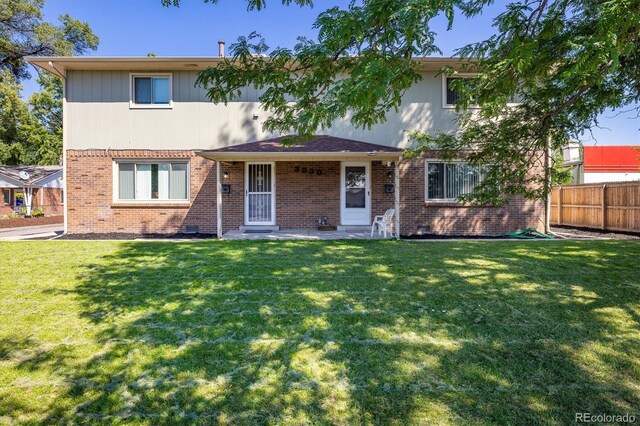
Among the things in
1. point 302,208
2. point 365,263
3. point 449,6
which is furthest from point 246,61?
point 302,208

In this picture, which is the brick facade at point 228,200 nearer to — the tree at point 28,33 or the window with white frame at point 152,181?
the window with white frame at point 152,181

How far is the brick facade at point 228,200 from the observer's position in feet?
38.6

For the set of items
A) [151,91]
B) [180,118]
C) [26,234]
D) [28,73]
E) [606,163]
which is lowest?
[26,234]

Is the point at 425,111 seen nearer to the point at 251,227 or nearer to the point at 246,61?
the point at 251,227

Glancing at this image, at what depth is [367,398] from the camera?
2.62 meters

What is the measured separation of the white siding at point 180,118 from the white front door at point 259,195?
1.03m

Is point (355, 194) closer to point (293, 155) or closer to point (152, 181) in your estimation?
point (293, 155)

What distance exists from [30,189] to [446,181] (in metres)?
24.6

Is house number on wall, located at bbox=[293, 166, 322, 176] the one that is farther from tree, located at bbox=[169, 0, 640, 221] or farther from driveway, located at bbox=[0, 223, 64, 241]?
driveway, located at bbox=[0, 223, 64, 241]

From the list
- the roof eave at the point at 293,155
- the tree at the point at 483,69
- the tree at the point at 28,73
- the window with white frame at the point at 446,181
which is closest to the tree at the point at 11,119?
the tree at the point at 28,73

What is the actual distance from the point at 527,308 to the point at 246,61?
4.35 m

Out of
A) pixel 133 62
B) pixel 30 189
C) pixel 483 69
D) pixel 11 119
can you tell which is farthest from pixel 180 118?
pixel 11 119

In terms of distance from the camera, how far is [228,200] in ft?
38.9

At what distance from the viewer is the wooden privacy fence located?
1152cm
